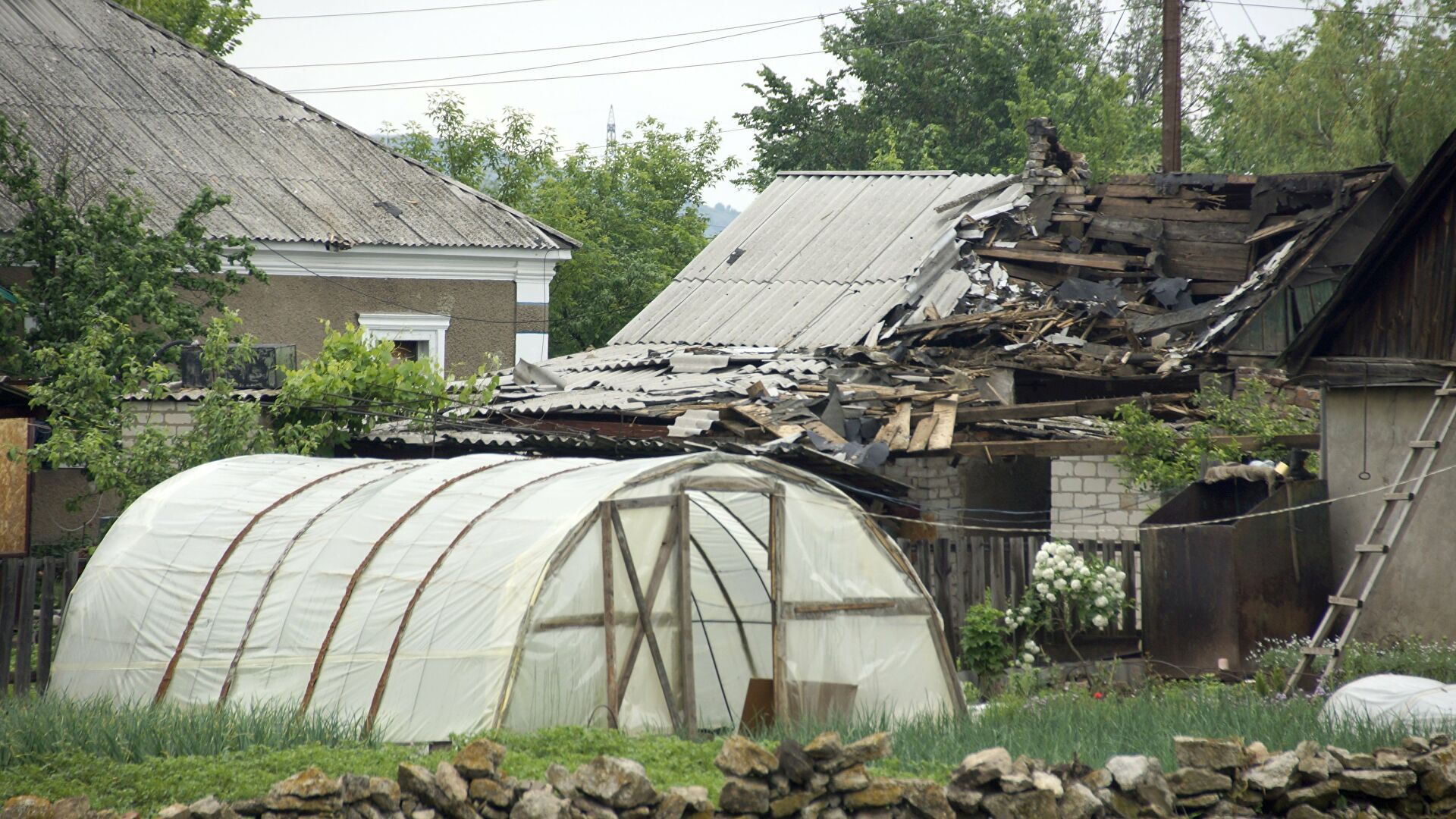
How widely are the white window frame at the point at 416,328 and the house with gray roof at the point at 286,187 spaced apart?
2 centimetres

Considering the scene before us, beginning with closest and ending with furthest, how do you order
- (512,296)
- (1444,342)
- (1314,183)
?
(1444,342)
(1314,183)
(512,296)

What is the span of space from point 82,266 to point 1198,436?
12.8 meters

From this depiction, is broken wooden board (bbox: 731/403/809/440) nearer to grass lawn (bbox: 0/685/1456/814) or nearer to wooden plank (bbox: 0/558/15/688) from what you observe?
grass lawn (bbox: 0/685/1456/814)

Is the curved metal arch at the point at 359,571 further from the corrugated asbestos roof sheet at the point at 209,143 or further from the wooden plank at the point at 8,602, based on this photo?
the corrugated asbestos roof sheet at the point at 209,143

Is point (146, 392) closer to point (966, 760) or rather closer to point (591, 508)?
point (591, 508)

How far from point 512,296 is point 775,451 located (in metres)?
10.4

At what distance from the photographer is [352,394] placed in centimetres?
1538

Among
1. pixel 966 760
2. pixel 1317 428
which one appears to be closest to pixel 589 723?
pixel 966 760

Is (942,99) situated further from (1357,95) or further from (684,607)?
(684,607)

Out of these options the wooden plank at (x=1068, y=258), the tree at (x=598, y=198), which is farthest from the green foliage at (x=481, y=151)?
the wooden plank at (x=1068, y=258)

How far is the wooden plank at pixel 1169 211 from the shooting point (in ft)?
63.3

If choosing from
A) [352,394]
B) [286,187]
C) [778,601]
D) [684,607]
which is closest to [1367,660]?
[778,601]

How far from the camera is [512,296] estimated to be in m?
24.0

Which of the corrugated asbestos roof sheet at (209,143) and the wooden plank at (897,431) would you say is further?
the corrugated asbestos roof sheet at (209,143)
